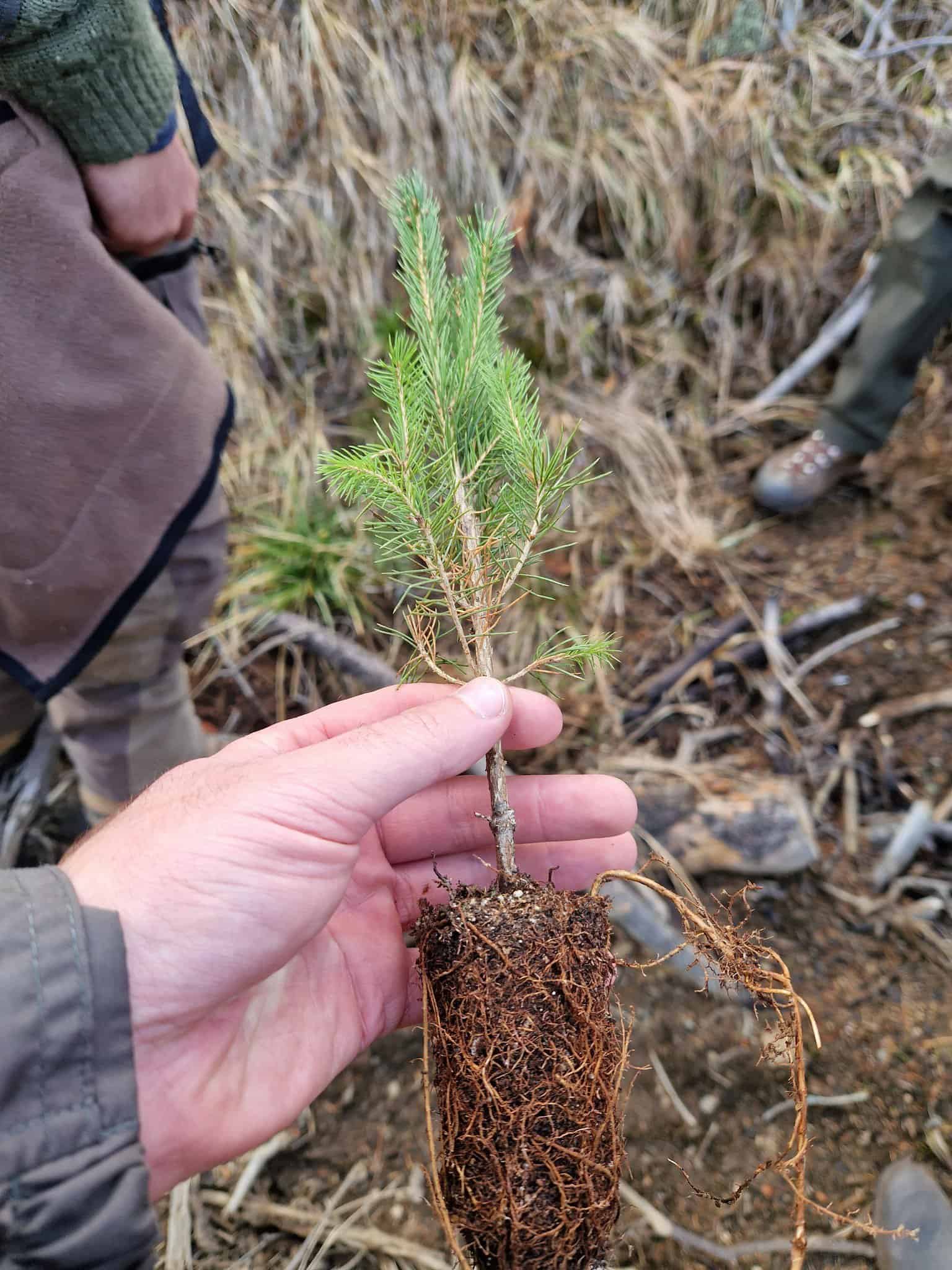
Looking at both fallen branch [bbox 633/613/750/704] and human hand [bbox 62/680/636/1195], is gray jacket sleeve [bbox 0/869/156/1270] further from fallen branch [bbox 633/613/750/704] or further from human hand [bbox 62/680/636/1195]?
fallen branch [bbox 633/613/750/704]

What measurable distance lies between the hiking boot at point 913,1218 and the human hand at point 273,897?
932mm

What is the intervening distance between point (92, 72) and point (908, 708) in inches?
97.7

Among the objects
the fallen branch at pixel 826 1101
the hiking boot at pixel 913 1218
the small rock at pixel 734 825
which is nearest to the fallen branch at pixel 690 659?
the small rock at pixel 734 825

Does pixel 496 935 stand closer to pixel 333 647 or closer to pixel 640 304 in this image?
pixel 333 647

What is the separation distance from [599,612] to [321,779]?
1.72 m

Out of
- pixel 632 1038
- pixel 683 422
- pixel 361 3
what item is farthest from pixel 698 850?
pixel 361 3

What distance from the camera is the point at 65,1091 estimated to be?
38.8 inches

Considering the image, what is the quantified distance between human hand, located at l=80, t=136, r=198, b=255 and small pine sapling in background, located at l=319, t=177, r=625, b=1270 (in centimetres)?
52

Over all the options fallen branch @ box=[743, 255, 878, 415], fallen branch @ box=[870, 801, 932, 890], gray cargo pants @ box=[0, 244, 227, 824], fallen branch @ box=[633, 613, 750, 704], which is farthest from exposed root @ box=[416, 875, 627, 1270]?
fallen branch @ box=[743, 255, 878, 415]

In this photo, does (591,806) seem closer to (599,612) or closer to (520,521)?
(520,521)

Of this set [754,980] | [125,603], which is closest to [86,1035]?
[125,603]

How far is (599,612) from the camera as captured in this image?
2.68m

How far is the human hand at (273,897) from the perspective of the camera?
109cm

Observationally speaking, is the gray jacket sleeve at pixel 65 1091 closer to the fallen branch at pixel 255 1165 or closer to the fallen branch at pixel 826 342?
the fallen branch at pixel 255 1165
